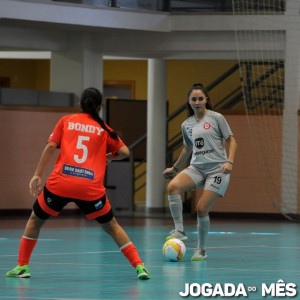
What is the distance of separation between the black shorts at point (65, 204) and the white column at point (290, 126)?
13.4 m

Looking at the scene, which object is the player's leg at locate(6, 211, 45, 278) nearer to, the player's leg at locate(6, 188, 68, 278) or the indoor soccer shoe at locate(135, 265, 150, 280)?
the player's leg at locate(6, 188, 68, 278)

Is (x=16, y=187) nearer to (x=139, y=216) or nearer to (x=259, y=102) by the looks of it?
(x=139, y=216)

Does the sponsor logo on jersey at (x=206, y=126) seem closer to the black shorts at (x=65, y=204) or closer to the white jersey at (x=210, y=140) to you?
the white jersey at (x=210, y=140)

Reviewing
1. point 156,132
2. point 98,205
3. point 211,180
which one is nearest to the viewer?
point 98,205

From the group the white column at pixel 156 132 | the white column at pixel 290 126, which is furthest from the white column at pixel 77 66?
the white column at pixel 290 126

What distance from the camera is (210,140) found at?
13227 mm

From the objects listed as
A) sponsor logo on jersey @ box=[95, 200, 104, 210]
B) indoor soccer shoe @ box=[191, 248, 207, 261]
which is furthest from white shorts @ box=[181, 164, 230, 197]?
sponsor logo on jersey @ box=[95, 200, 104, 210]

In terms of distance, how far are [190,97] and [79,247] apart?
2.99 metres

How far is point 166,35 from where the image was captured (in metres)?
24.1

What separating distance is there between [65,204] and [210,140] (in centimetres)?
331

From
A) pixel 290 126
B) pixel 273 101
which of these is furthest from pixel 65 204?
pixel 273 101

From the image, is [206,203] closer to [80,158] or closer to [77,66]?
[80,158]

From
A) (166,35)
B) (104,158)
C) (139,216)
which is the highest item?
(166,35)

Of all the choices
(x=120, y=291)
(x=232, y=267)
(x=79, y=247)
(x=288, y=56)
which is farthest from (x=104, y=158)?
(x=288, y=56)
